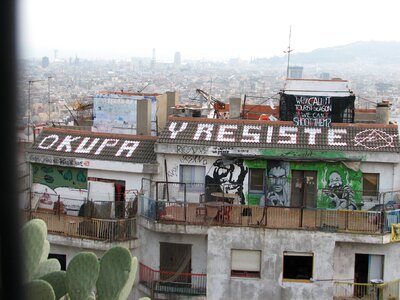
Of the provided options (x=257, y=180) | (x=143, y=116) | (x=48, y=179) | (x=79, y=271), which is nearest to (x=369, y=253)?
(x=257, y=180)

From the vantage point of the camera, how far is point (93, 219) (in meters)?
22.7

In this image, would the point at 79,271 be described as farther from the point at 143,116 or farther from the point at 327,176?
the point at 143,116

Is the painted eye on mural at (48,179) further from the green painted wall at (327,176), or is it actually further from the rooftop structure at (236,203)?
the green painted wall at (327,176)

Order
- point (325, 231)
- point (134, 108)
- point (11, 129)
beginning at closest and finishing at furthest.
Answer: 1. point (11, 129)
2. point (325, 231)
3. point (134, 108)

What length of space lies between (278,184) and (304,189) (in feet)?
2.83

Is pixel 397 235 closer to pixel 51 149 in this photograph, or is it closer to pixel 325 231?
pixel 325 231

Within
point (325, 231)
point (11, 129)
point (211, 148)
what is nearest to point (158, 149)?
point (211, 148)

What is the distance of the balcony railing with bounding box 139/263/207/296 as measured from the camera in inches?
883

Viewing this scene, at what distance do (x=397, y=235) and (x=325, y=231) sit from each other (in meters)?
2.23

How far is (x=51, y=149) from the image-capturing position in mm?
25422

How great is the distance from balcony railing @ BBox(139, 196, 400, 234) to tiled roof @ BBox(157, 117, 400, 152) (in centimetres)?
219

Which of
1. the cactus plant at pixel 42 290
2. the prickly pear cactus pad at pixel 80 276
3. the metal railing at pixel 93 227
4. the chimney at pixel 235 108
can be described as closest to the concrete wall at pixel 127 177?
the metal railing at pixel 93 227

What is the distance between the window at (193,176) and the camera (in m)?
24.0

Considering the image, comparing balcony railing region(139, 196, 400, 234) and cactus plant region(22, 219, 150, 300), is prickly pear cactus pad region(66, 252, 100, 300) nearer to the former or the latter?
cactus plant region(22, 219, 150, 300)
